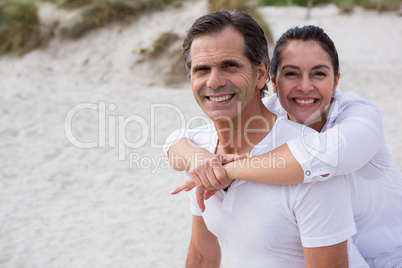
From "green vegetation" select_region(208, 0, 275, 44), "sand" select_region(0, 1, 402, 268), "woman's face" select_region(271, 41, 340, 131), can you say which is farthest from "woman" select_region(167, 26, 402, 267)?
"green vegetation" select_region(208, 0, 275, 44)

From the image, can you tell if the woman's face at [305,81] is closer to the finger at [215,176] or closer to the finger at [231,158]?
the finger at [231,158]

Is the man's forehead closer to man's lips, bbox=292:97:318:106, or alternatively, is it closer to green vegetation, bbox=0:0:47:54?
man's lips, bbox=292:97:318:106

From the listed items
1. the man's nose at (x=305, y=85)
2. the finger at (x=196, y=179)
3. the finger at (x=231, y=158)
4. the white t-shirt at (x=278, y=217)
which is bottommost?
the white t-shirt at (x=278, y=217)

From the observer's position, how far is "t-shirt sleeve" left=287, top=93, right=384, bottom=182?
1320 mm

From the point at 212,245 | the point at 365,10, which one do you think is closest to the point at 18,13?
the point at 212,245

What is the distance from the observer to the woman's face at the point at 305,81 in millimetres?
1787

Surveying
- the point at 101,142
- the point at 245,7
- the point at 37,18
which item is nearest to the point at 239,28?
the point at 101,142

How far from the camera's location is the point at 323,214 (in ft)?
4.31

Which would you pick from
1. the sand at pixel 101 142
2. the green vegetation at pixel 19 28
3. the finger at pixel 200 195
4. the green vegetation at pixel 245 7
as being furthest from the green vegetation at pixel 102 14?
the finger at pixel 200 195

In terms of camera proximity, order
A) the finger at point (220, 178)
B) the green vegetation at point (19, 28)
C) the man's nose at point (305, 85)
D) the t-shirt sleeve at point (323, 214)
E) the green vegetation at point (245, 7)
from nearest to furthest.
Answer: the t-shirt sleeve at point (323, 214) → the finger at point (220, 178) → the man's nose at point (305, 85) → the green vegetation at point (245, 7) → the green vegetation at point (19, 28)

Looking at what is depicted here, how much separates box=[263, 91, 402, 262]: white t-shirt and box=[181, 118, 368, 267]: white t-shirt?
8 cm

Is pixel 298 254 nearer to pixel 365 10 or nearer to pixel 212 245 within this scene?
pixel 212 245

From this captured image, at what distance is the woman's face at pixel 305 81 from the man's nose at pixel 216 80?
43cm

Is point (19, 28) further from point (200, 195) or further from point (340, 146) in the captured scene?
point (340, 146)
